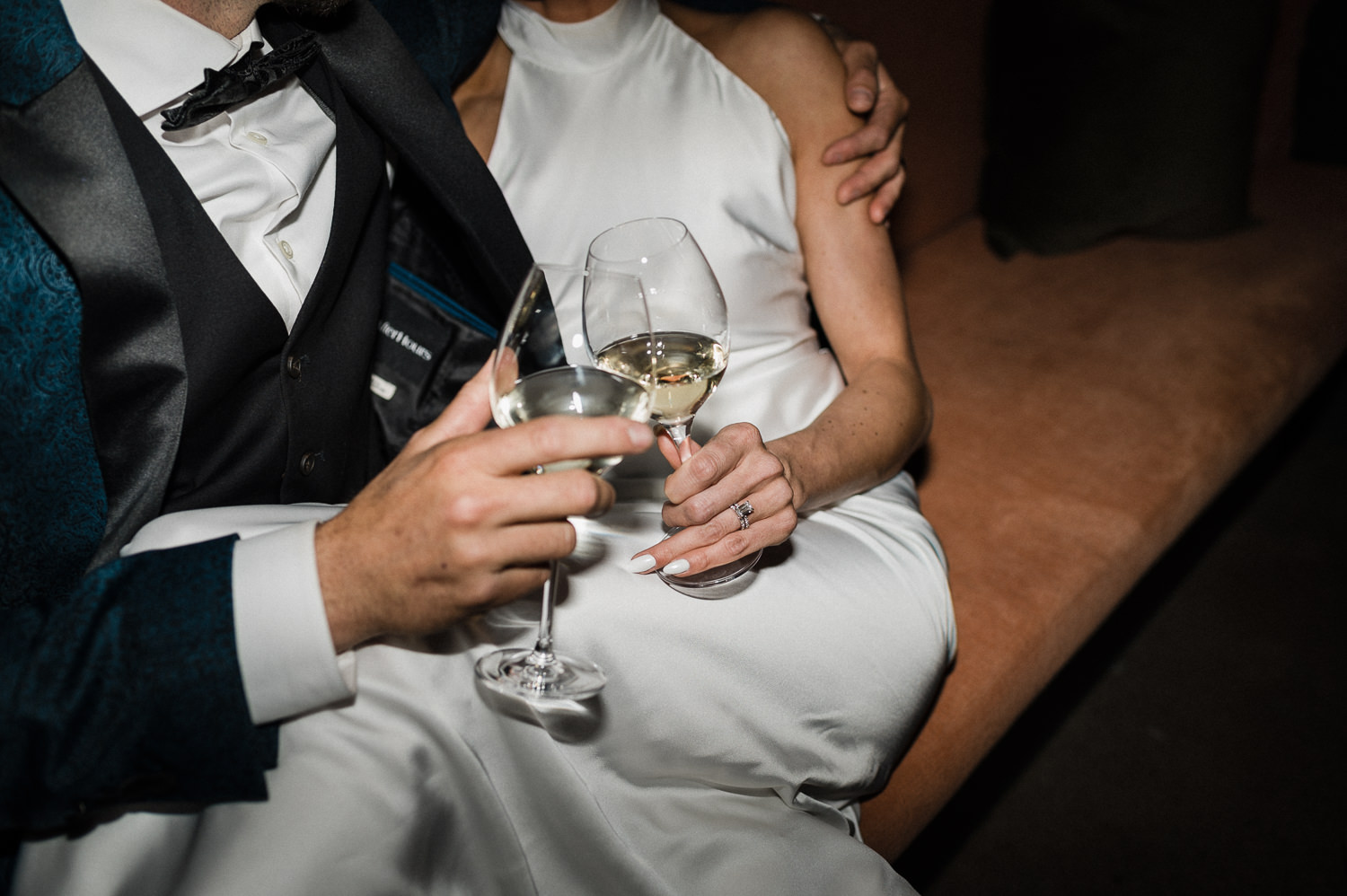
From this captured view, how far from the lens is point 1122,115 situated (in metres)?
2.37

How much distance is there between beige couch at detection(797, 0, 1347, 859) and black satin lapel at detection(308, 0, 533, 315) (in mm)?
898

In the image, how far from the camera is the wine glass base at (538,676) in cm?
93

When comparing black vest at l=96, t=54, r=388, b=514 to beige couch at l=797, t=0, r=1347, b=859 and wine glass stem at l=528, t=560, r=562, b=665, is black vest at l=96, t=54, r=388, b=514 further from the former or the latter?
beige couch at l=797, t=0, r=1347, b=859

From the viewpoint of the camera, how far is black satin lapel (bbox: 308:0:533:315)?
1313 millimetres

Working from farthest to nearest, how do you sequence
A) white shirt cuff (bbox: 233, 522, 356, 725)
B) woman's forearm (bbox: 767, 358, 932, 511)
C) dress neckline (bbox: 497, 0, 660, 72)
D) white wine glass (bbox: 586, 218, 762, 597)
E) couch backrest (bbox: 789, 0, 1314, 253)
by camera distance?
1. couch backrest (bbox: 789, 0, 1314, 253)
2. dress neckline (bbox: 497, 0, 660, 72)
3. woman's forearm (bbox: 767, 358, 932, 511)
4. white wine glass (bbox: 586, 218, 762, 597)
5. white shirt cuff (bbox: 233, 522, 356, 725)

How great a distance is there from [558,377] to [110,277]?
0.49 meters

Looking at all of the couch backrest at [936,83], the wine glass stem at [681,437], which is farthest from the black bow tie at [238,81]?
the couch backrest at [936,83]

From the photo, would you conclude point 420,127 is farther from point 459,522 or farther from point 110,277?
point 459,522

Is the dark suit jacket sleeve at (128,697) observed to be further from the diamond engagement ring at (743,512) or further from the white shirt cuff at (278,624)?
the diamond engagement ring at (743,512)

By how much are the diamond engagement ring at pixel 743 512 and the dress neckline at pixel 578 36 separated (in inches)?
34.4

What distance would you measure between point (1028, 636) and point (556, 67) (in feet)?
3.87

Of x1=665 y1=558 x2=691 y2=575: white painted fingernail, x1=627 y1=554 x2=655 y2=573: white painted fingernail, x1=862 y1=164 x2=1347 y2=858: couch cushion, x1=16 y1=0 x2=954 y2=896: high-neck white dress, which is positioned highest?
x1=627 y1=554 x2=655 y2=573: white painted fingernail

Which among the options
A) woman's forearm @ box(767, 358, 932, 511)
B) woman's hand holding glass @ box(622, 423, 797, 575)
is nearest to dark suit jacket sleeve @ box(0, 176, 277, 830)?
woman's hand holding glass @ box(622, 423, 797, 575)

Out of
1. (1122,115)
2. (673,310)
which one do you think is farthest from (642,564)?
(1122,115)
